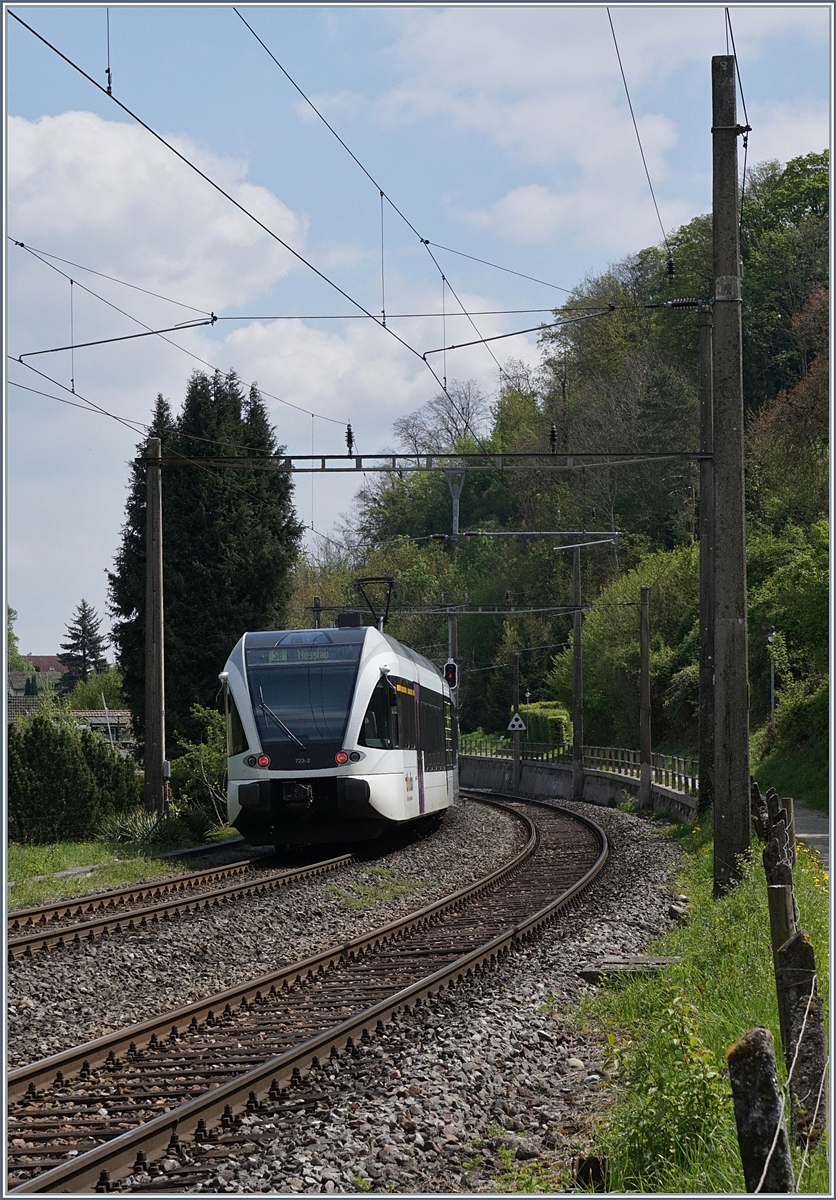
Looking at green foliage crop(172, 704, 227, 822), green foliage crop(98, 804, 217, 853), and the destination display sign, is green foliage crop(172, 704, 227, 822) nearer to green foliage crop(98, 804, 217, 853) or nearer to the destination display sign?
green foliage crop(98, 804, 217, 853)

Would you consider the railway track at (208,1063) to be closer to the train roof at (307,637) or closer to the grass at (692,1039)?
the grass at (692,1039)

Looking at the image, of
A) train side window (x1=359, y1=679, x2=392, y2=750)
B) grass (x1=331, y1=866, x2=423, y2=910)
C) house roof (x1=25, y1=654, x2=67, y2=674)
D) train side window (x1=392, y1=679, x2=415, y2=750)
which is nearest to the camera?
grass (x1=331, y1=866, x2=423, y2=910)

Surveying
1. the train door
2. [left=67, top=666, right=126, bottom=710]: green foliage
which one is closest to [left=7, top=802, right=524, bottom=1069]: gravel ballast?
the train door

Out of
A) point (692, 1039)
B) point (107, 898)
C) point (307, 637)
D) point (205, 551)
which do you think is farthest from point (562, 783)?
point (692, 1039)

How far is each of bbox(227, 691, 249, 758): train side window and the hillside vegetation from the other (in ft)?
42.8

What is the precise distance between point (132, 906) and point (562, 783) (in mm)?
35743

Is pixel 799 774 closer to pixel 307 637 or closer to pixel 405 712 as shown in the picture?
pixel 405 712

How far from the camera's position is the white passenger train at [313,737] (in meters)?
18.0

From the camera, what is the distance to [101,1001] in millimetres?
9820

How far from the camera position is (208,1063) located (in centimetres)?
779

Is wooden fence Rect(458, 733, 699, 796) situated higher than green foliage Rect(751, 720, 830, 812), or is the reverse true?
green foliage Rect(751, 720, 830, 812)

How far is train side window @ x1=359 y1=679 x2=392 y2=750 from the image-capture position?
18484 mm

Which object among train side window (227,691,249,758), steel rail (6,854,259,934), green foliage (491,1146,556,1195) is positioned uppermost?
train side window (227,691,249,758)

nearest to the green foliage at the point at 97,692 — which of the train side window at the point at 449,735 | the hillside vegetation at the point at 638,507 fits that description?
the hillside vegetation at the point at 638,507
